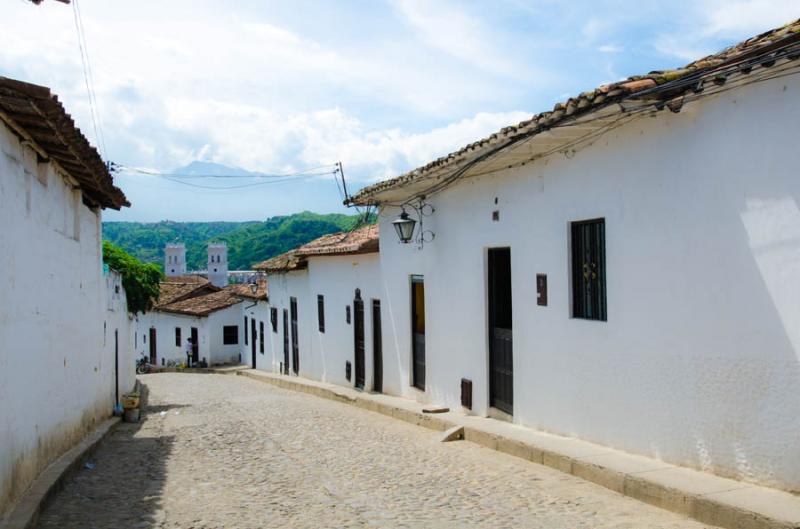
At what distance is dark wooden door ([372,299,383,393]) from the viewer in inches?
621

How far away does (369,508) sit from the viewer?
253 inches

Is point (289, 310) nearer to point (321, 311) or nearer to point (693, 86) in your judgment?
point (321, 311)

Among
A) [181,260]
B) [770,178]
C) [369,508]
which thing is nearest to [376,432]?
[369,508]

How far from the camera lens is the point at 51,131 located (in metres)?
6.80

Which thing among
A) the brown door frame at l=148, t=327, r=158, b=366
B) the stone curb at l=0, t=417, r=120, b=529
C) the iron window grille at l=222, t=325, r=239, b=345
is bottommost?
the brown door frame at l=148, t=327, r=158, b=366

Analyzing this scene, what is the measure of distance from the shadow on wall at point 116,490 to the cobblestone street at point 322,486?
0.01m

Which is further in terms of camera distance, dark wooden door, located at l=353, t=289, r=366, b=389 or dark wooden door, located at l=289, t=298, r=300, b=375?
dark wooden door, located at l=289, t=298, r=300, b=375

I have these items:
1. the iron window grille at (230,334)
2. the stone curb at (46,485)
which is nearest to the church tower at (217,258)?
the iron window grille at (230,334)

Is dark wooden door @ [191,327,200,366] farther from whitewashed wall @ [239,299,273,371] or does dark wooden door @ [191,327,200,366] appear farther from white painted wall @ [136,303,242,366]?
whitewashed wall @ [239,299,273,371]

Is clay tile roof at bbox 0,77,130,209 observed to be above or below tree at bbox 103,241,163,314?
above

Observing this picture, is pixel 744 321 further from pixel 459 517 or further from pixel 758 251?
pixel 459 517

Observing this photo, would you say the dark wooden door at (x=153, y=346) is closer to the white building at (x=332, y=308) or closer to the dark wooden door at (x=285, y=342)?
the white building at (x=332, y=308)

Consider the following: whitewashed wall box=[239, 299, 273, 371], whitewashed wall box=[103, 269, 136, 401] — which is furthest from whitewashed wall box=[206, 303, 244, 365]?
whitewashed wall box=[103, 269, 136, 401]

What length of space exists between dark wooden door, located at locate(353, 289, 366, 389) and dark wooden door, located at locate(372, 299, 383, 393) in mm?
667
